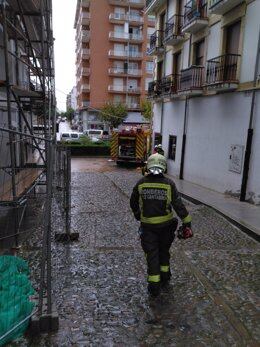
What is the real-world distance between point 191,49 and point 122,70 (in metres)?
40.2

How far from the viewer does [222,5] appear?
1117 cm

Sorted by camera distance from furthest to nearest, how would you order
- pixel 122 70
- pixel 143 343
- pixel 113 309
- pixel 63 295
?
pixel 122 70 → pixel 63 295 → pixel 113 309 → pixel 143 343

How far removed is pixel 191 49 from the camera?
588 inches

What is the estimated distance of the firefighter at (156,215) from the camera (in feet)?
13.9

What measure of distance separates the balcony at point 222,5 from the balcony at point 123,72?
42215 mm

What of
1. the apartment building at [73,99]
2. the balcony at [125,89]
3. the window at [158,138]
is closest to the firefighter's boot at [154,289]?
the window at [158,138]

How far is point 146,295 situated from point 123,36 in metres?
53.3

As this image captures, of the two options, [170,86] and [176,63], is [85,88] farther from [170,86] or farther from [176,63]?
[170,86]

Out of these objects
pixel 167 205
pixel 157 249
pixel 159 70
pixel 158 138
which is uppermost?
pixel 159 70

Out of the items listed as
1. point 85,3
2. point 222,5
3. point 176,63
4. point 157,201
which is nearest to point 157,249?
point 157,201

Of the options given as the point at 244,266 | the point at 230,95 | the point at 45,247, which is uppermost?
the point at 230,95

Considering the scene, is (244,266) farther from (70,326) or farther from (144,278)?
(70,326)

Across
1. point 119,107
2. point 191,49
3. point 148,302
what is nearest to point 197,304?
point 148,302

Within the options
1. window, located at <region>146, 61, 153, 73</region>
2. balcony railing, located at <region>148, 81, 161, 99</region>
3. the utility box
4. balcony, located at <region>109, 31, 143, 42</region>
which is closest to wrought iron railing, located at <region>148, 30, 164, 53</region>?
balcony railing, located at <region>148, 81, 161, 99</region>
